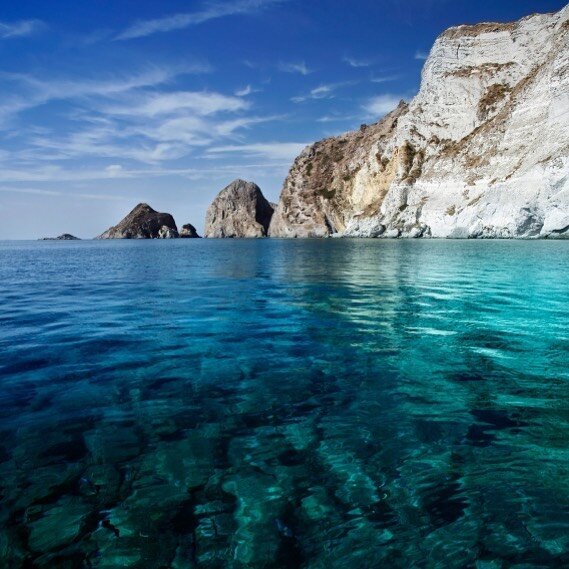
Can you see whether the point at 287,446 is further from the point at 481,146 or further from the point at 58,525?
the point at 481,146

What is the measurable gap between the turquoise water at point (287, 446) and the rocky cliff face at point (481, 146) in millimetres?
75100

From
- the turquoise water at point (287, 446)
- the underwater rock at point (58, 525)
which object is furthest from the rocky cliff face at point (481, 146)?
the underwater rock at point (58, 525)

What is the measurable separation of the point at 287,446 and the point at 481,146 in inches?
4252

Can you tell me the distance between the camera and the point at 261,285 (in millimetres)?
25891

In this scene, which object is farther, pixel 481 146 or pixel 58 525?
pixel 481 146

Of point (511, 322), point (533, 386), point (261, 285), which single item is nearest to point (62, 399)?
point (533, 386)

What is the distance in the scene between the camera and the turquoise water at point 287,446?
415 cm

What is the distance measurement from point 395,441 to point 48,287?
82.4 feet

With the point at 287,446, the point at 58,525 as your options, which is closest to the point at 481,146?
the point at 287,446

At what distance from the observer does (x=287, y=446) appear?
600 centimetres

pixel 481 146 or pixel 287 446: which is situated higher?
pixel 481 146

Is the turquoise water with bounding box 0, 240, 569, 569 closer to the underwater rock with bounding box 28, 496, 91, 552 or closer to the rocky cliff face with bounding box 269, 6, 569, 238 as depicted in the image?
the underwater rock with bounding box 28, 496, 91, 552

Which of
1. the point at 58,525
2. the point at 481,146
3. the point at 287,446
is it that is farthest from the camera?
the point at 481,146

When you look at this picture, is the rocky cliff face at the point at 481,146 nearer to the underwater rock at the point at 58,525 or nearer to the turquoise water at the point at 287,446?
the turquoise water at the point at 287,446
